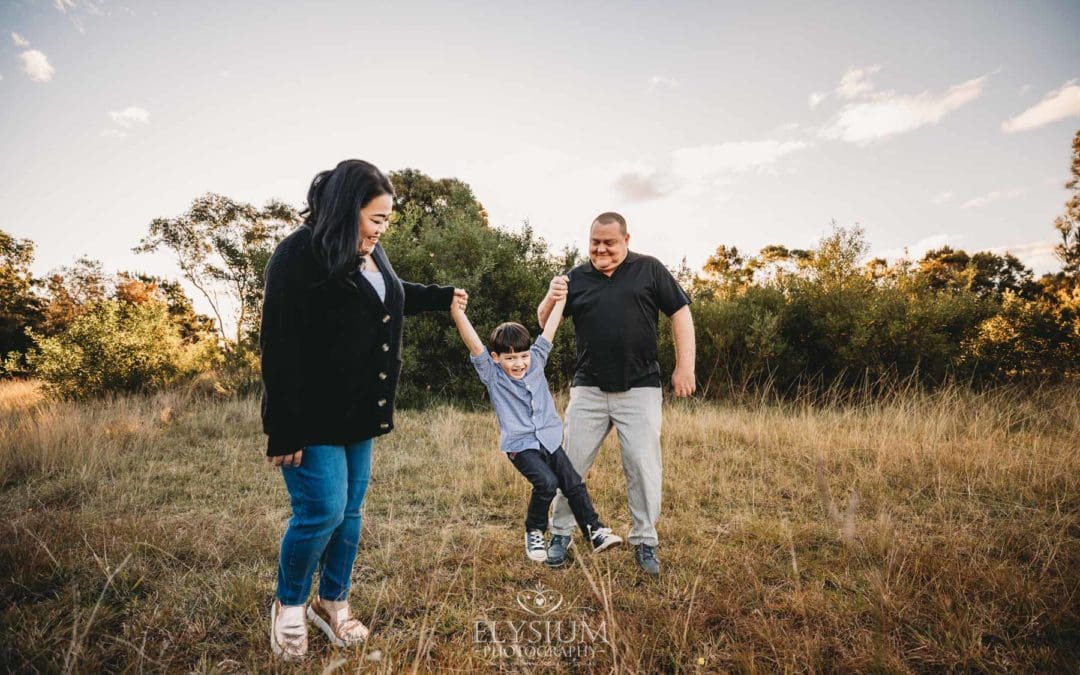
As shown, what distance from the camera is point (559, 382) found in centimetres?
977

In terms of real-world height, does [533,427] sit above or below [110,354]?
above

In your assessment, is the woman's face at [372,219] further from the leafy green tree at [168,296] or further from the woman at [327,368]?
the leafy green tree at [168,296]

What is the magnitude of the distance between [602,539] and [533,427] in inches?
32.4

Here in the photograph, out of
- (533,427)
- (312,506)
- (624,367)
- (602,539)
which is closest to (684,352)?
(624,367)

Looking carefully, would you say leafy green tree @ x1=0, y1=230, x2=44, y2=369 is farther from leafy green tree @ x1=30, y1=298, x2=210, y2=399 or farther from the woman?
the woman

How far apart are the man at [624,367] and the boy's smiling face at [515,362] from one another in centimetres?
36

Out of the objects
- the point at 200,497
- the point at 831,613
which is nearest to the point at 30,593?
the point at 200,497

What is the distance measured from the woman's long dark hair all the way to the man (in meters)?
1.43

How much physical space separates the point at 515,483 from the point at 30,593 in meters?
3.33

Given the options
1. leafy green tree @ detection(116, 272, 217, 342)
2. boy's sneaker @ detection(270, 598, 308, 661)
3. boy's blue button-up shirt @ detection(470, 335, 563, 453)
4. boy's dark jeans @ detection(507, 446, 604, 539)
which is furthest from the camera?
leafy green tree @ detection(116, 272, 217, 342)

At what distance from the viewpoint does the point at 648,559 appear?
9.87ft

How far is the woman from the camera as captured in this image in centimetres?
186

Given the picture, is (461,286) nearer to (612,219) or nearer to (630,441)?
(612,219)

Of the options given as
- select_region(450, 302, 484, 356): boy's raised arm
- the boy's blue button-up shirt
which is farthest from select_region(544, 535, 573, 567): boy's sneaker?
select_region(450, 302, 484, 356): boy's raised arm
